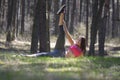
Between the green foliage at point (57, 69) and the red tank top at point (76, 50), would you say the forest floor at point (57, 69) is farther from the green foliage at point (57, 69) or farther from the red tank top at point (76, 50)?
the red tank top at point (76, 50)

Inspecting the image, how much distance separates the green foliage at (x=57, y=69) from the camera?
765cm

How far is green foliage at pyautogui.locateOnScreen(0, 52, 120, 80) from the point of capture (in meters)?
7.65

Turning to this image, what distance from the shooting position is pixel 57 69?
8930 mm

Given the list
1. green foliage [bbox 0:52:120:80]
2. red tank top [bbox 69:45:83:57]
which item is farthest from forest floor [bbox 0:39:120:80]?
red tank top [bbox 69:45:83:57]

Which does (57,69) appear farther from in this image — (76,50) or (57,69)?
(76,50)

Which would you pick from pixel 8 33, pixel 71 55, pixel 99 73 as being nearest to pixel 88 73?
pixel 99 73

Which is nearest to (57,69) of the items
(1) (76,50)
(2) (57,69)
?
(2) (57,69)

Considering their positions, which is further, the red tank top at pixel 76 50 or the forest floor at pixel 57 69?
the red tank top at pixel 76 50

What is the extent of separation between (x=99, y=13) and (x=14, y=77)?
44.0 ft

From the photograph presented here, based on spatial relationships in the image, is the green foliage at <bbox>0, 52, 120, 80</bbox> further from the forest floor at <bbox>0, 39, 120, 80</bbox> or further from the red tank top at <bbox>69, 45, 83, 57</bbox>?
the red tank top at <bbox>69, 45, 83, 57</bbox>

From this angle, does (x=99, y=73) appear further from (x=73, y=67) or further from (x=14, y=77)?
(x=14, y=77)

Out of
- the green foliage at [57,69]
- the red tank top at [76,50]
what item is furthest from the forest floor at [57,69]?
the red tank top at [76,50]

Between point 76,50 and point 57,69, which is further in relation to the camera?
point 76,50

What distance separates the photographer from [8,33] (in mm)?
34281
